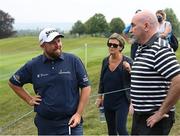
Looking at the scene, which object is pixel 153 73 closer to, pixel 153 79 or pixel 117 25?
pixel 153 79

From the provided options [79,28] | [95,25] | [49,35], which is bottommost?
[79,28]

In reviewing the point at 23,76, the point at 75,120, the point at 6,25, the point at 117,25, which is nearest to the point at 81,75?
the point at 75,120

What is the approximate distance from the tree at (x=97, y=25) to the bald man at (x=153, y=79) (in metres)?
80.7

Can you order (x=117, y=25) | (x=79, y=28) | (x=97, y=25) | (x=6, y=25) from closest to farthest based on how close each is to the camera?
(x=117, y=25) → (x=6, y=25) → (x=97, y=25) → (x=79, y=28)

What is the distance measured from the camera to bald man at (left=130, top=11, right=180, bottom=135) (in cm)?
435

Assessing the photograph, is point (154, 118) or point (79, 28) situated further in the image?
point (79, 28)

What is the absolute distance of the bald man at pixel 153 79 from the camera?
435 cm

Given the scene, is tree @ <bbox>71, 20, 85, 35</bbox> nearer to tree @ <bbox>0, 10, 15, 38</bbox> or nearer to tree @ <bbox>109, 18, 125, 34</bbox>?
tree @ <bbox>109, 18, 125, 34</bbox>

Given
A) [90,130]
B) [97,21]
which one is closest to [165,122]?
[90,130]

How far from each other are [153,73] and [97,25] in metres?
81.1

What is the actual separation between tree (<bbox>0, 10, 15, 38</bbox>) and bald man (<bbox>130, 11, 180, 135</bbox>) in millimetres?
81025

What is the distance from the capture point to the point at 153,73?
4434 millimetres

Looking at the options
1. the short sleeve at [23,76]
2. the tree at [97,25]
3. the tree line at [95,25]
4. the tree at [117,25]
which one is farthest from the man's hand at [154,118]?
the tree at [97,25]

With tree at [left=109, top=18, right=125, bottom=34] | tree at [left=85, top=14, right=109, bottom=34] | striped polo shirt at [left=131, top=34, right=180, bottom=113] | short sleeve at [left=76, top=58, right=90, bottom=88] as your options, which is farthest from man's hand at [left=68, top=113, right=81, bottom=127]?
tree at [left=85, top=14, right=109, bottom=34]
